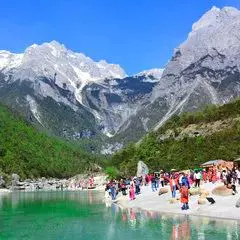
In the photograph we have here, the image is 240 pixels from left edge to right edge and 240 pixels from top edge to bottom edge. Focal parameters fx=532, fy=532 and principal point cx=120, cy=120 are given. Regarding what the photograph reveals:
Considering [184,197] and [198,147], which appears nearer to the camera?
[184,197]

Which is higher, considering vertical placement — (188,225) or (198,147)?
(198,147)

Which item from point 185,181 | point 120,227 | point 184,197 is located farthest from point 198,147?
point 120,227

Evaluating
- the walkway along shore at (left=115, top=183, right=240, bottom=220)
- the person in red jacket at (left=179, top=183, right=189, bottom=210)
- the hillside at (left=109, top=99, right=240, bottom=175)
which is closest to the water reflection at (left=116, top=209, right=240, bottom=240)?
the walkway along shore at (left=115, top=183, right=240, bottom=220)

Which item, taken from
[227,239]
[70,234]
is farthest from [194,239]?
[70,234]

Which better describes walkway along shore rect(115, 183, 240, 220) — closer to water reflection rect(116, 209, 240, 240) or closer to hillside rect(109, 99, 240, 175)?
water reflection rect(116, 209, 240, 240)

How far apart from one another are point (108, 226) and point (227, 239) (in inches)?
578

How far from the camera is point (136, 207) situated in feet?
224

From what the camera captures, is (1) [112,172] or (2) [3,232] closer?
(2) [3,232]

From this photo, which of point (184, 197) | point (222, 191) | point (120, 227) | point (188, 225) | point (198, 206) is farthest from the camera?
point (222, 191)

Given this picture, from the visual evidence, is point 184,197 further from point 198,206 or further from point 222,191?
point 222,191

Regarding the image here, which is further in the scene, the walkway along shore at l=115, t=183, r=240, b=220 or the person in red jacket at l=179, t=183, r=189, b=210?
the person in red jacket at l=179, t=183, r=189, b=210

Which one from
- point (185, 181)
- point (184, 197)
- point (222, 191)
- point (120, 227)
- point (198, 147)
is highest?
point (198, 147)

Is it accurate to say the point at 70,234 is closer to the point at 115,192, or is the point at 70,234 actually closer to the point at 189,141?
the point at 115,192

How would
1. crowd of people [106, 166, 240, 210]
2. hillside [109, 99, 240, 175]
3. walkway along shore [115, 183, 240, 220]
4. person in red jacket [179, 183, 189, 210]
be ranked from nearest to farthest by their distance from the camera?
walkway along shore [115, 183, 240, 220] → person in red jacket [179, 183, 189, 210] → crowd of people [106, 166, 240, 210] → hillside [109, 99, 240, 175]
